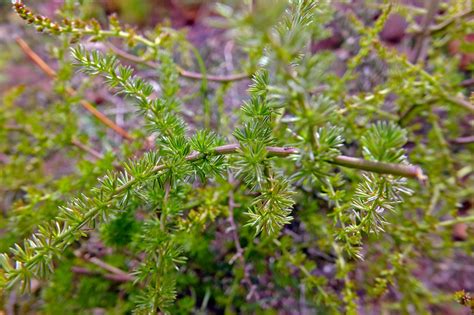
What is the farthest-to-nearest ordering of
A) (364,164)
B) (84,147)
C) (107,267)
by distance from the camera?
(84,147), (107,267), (364,164)

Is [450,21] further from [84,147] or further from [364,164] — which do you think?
[84,147]

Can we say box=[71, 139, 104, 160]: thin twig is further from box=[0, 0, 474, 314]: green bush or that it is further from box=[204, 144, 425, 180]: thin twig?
box=[204, 144, 425, 180]: thin twig

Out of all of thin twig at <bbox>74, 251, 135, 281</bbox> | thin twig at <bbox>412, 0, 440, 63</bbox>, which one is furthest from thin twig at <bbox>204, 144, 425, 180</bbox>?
thin twig at <bbox>412, 0, 440, 63</bbox>

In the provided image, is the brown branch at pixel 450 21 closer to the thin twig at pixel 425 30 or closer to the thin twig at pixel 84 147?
the thin twig at pixel 425 30

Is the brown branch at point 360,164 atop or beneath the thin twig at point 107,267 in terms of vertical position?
atop

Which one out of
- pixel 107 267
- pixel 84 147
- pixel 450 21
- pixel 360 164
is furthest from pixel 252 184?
pixel 450 21

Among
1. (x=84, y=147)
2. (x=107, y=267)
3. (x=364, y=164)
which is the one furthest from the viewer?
(x=84, y=147)

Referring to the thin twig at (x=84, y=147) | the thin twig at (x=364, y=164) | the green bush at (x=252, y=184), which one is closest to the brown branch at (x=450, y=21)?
the green bush at (x=252, y=184)

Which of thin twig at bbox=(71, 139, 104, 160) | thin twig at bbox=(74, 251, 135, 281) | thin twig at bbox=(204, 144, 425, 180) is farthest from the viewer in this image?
thin twig at bbox=(71, 139, 104, 160)

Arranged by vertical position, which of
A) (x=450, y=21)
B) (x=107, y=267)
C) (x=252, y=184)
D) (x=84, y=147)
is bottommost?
(x=107, y=267)
